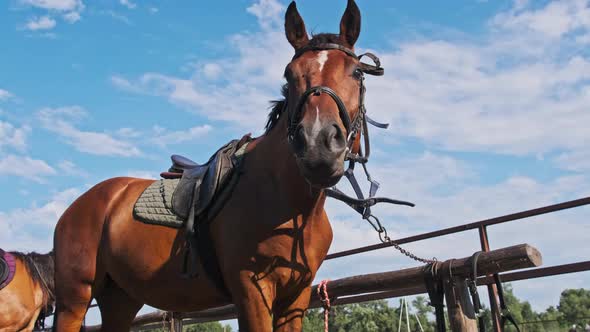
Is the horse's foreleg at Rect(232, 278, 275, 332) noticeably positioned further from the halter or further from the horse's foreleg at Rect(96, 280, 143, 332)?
the horse's foreleg at Rect(96, 280, 143, 332)

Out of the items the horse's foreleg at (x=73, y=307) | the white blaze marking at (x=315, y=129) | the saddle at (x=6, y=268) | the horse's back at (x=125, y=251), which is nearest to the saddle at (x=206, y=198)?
the horse's back at (x=125, y=251)

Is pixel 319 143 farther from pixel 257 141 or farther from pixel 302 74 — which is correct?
pixel 257 141

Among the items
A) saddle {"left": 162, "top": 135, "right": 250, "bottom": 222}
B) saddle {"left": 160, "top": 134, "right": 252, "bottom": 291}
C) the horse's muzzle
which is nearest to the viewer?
the horse's muzzle

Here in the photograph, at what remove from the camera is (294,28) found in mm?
3539

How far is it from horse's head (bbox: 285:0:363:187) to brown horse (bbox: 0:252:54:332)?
744cm

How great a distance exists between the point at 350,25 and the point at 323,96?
72 centimetres

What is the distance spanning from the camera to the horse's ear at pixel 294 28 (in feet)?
11.5

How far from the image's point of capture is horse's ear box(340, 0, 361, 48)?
343 centimetres

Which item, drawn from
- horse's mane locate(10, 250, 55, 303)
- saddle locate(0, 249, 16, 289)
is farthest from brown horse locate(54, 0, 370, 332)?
horse's mane locate(10, 250, 55, 303)

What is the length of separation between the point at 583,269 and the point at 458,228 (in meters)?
1.24

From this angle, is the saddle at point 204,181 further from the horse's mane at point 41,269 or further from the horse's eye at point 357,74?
the horse's mane at point 41,269

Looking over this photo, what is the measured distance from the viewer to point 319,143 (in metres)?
2.71

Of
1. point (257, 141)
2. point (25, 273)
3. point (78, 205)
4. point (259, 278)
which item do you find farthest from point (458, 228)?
point (25, 273)

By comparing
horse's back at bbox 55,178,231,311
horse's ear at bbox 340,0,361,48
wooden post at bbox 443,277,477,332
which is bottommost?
wooden post at bbox 443,277,477,332
